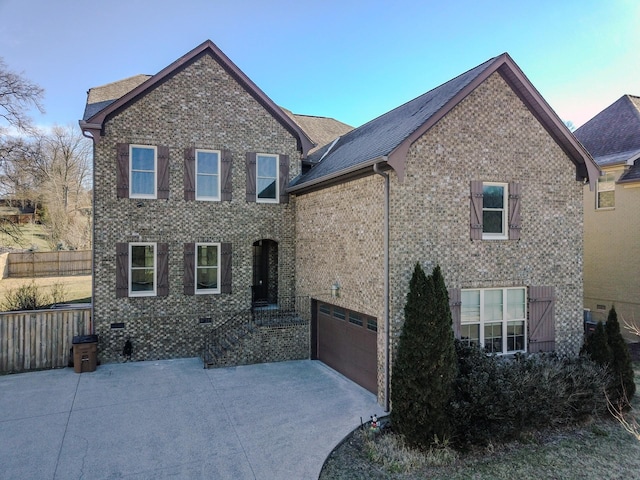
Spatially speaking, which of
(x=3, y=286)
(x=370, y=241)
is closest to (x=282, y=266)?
(x=370, y=241)

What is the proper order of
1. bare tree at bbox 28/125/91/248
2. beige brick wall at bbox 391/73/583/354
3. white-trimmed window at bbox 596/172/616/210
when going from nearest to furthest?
beige brick wall at bbox 391/73/583/354
white-trimmed window at bbox 596/172/616/210
bare tree at bbox 28/125/91/248

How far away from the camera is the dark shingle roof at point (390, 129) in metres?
9.73

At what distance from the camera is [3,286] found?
24.6 metres

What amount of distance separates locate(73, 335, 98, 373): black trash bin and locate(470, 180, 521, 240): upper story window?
10.7 metres

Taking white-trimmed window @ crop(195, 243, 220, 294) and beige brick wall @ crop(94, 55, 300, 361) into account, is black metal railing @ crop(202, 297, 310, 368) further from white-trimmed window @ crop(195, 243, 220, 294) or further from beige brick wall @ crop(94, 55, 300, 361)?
white-trimmed window @ crop(195, 243, 220, 294)

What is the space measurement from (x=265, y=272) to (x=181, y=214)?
3.62 metres

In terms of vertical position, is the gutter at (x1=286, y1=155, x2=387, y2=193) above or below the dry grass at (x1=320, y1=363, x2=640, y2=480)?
above

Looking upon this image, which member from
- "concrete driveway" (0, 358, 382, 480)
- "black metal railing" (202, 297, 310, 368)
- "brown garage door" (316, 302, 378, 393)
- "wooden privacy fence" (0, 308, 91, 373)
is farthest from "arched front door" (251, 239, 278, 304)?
"wooden privacy fence" (0, 308, 91, 373)

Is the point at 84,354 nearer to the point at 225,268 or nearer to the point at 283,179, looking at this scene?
the point at 225,268

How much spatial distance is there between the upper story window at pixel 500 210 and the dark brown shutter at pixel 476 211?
0.15 meters

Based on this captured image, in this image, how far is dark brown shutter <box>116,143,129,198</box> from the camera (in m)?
12.8

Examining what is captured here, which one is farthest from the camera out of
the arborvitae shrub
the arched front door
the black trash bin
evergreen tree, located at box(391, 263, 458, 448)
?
the arched front door

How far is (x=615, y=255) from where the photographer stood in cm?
1585

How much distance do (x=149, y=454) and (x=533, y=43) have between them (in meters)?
12.5
